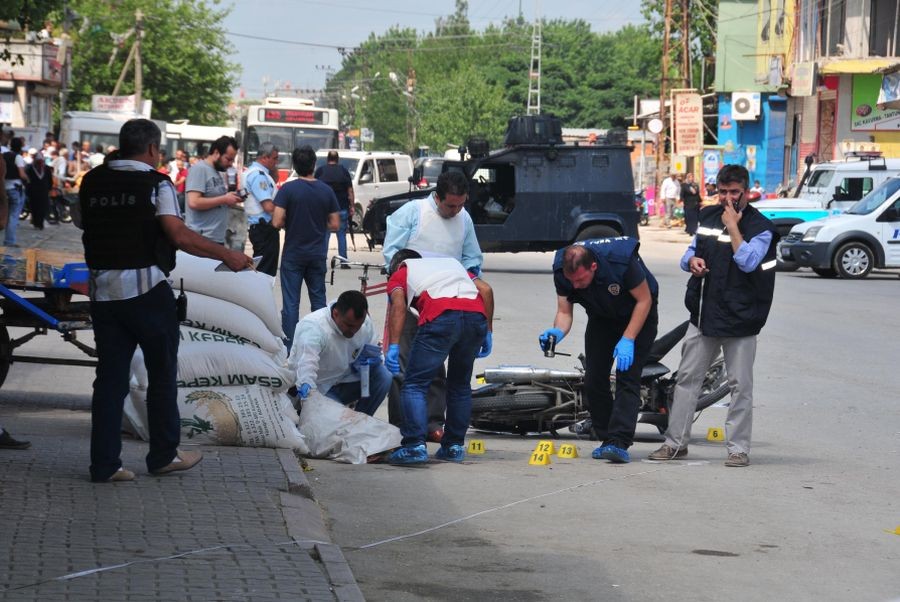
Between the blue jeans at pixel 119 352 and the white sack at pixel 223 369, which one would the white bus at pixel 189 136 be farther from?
the blue jeans at pixel 119 352

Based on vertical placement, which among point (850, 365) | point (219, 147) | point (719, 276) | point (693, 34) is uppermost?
point (693, 34)

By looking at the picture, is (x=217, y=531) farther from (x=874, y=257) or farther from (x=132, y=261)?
(x=874, y=257)

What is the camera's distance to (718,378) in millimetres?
9156

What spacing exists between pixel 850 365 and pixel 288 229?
5673 millimetres

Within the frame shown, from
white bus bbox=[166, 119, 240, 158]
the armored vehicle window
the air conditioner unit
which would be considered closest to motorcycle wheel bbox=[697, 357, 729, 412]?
the armored vehicle window

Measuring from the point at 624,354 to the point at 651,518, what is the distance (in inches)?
65.1

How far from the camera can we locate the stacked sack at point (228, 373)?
7973 millimetres

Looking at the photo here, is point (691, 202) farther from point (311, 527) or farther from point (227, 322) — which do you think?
point (311, 527)

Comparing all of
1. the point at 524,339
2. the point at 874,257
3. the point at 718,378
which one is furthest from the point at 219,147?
the point at 874,257

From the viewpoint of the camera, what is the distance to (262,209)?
1311 cm

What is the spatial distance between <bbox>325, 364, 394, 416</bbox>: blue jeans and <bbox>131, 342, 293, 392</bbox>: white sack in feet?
2.05

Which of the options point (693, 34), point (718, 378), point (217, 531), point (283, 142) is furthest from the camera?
point (693, 34)

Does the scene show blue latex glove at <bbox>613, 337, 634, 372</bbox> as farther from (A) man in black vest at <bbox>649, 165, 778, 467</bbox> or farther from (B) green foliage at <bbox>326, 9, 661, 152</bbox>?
(B) green foliage at <bbox>326, 9, 661, 152</bbox>

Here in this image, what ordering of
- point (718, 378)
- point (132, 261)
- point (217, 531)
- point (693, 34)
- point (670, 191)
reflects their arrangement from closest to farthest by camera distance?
point (217, 531) → point (132, 261) → point (718, 378) → point (670, 191) → point (693, 34)
